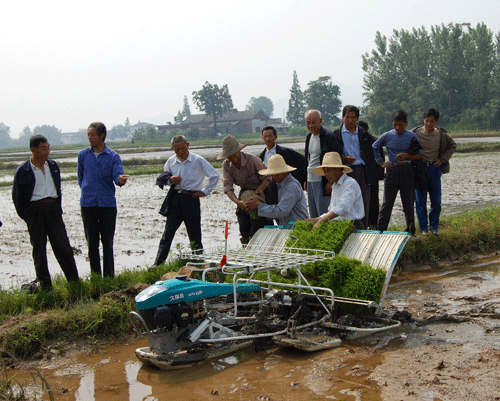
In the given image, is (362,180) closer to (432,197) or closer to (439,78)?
(432,197)

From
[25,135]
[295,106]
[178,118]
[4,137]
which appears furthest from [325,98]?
[25,135]

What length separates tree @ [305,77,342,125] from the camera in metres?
72.1

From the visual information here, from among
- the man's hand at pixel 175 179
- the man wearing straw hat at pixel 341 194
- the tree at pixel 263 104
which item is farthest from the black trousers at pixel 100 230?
the tree at pixel 263 104

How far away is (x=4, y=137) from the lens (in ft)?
503

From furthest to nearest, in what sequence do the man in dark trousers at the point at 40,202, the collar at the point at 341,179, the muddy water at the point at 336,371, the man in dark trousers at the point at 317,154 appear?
the man in dark trousers at the point at 317,154
the man in dark trousers at the point at 40,202
the collar at the point at 341,179
the muddy water at the point at 336,371

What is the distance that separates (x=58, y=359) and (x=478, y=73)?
5474 centimetres

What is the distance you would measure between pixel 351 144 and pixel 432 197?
157 cm

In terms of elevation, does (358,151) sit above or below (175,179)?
above

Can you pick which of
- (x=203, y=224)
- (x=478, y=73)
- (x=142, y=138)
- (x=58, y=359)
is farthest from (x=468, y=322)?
(x=142, y=138)

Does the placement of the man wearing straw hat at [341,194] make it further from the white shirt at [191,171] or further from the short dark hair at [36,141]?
the short dark hair at [36,141]

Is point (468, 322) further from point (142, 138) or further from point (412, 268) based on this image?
point (142, 138)

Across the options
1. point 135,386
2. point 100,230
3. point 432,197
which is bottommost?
point 135,386

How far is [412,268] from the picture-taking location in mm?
7164

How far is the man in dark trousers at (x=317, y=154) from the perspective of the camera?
6.59 meters
